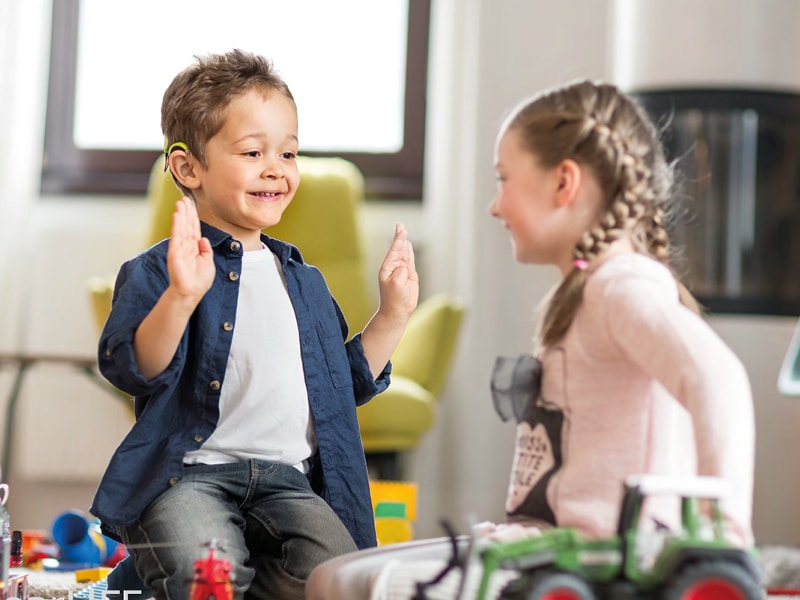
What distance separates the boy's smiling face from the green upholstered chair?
4.64 ft

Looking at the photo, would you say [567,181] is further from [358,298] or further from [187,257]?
[358,298]

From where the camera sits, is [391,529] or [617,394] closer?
[617,394]

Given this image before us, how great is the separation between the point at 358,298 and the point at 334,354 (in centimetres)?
180

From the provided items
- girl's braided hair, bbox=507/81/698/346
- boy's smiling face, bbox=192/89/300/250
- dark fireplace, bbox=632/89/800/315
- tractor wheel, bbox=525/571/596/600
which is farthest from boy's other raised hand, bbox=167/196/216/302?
dark fireplace, bbox=632/89/800/315

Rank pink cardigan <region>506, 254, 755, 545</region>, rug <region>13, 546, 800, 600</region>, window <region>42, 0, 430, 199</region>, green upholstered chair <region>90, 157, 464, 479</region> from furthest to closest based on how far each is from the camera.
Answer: window <region>42, 0, 430, 199</region>
green upholstered chair <region>90, 157, 464, 479</region>
rug <region>13, 546, 800, 600</region>
pink cardigan <region>506, 254, 755, 545</region>

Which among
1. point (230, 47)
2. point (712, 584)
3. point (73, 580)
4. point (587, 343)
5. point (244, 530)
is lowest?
point (73, 580)

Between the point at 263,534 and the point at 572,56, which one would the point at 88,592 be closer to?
the point at 263,534

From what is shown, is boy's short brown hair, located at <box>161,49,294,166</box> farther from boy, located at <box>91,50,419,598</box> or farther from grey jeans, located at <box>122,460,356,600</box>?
grey jeans, located at <box>122,460,356,600</box>

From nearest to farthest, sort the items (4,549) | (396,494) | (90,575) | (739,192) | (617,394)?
(617,394)
(4,549)
(90,575)
(396,494)
(739,192)

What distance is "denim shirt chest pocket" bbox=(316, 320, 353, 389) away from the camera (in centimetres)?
128

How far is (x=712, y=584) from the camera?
71cm

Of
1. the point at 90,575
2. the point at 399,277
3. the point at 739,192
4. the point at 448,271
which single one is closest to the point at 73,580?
the point at 90,575

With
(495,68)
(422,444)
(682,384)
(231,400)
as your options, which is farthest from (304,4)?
(682,384)

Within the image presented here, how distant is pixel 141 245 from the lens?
3348 mm
